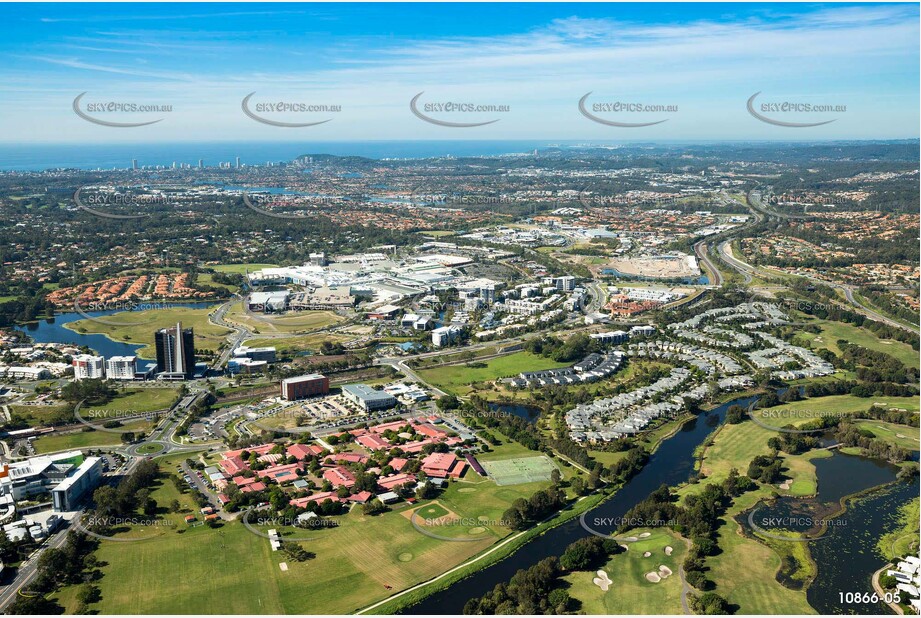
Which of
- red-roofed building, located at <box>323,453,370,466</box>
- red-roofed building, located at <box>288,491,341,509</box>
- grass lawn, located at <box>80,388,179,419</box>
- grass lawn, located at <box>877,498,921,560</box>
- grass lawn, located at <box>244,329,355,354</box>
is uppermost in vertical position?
grass lawn, located at <box>244,329,355,354</box>

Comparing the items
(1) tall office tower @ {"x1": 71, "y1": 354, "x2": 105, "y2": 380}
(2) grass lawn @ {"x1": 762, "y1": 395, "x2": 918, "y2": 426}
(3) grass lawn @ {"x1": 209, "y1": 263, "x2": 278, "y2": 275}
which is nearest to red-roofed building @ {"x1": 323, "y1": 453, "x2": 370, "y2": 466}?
(1) tall office tower @ {"x1": 71, "y1": 354, "x2": 105, "y2": 380}

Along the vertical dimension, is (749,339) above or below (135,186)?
below

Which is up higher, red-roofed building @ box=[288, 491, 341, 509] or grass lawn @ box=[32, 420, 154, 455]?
grass lawn @ box=[32, 420, 154, 455]

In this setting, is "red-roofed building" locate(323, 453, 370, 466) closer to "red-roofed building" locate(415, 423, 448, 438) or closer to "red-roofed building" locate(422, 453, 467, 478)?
"red-roofed building" locate(422, 453, 467, 478)

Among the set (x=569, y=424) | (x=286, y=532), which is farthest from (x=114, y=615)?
(x=569, y=424)

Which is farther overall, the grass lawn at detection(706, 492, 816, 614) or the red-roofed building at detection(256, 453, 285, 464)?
the red-roofed building at detection(256, 453, 285, 464)

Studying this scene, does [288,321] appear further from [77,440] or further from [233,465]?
[233,465]

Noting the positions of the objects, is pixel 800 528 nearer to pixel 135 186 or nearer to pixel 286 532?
pixel 286 532
